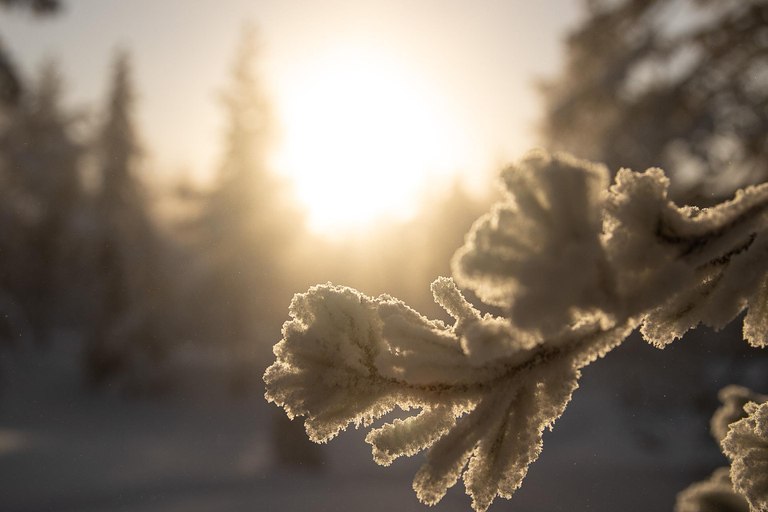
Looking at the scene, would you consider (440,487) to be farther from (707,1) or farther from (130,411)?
(130,411)

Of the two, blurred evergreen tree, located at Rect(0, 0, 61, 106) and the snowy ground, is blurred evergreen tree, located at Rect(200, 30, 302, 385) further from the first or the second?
blurred evergreen tree, located at Rect(0, 0, 61, 106)

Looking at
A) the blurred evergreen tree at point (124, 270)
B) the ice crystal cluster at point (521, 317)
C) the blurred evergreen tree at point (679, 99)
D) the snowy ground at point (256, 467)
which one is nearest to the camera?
the ice crystal cluster at point (521, 317)

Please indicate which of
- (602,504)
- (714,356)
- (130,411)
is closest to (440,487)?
(714,356)

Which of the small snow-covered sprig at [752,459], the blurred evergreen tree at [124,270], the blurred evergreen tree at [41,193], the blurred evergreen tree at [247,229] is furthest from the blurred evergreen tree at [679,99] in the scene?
the blurred evergreen tree at [41,193]

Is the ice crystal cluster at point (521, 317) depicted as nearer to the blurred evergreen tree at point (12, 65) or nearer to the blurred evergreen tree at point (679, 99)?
the blurred evergreen tree at point (679, 99)

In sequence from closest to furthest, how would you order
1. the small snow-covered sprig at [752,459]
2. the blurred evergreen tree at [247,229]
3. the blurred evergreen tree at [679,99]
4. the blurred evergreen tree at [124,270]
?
1. the small snow-covered sprig at [752,459]
2. the blurred evergreen tree at [679,99]
3. the blurred evergreen tree at [247,229]
4. the blurred evergreen tree at [124,270]
